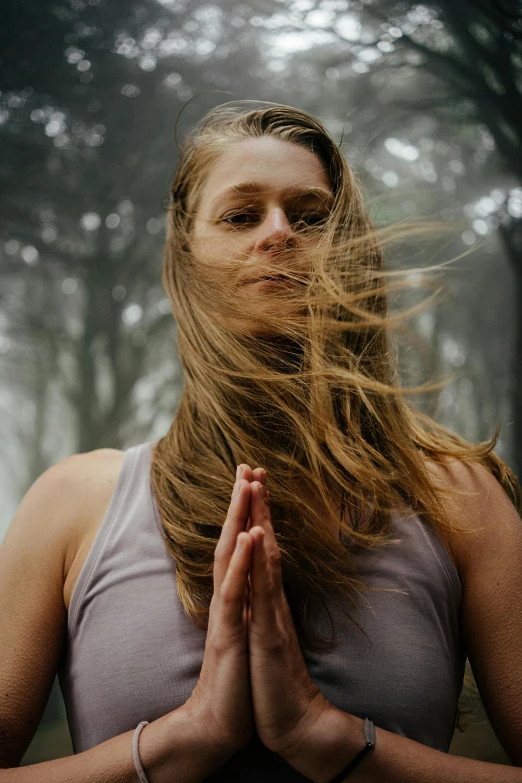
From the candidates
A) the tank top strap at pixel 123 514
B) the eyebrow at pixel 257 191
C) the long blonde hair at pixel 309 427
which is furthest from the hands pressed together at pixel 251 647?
the eyebrow at pixel 257 191

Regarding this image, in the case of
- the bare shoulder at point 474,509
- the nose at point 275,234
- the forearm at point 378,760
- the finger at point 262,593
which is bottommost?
the forearm at point 378,760

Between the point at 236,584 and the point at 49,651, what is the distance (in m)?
0.33

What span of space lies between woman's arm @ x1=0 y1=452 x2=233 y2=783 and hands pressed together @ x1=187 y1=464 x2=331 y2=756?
0.05 m

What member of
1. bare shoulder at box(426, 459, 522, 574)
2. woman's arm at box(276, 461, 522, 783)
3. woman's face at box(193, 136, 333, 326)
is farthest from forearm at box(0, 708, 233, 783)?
woman's face at box(193, 136, 333, 326)

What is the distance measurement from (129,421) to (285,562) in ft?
2.31

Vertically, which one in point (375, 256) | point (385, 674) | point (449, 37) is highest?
point (449, 37)

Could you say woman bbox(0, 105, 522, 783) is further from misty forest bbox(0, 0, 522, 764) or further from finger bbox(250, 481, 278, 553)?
misty forest bbox(0, 0, 522, 764)

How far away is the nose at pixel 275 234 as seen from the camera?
2.85 feet

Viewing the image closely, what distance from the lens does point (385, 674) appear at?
0.71 metres

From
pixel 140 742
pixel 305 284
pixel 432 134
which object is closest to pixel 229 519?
pixel 140 742

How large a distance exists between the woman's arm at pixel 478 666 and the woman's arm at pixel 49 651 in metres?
0.12

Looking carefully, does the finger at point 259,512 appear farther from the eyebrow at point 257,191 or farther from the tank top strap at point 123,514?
the eyebrow at point 257,191

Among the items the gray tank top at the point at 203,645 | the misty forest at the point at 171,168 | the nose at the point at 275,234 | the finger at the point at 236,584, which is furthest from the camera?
the misty forest at the point at 171,168

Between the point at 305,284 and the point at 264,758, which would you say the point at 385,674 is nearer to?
the point at 264,758
